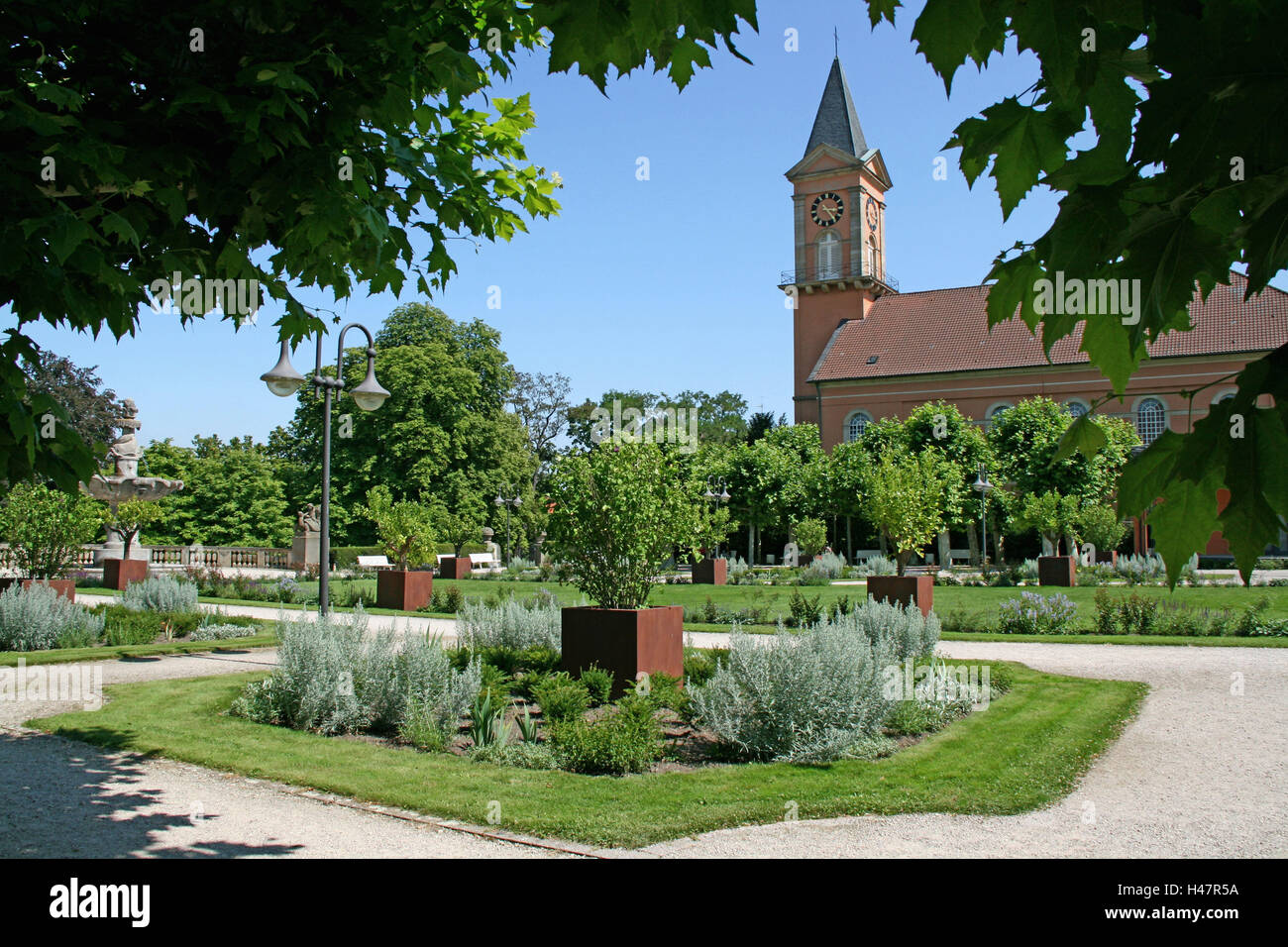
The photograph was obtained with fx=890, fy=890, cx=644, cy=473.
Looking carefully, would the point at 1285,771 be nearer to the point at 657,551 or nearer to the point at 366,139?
the point at 657,551

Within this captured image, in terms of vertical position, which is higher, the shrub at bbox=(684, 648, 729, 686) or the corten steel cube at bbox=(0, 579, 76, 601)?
the corten steel cube at bbox=(0, 579, 76, 601)

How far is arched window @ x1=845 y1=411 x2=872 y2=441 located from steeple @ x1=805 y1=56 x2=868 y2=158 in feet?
59.2

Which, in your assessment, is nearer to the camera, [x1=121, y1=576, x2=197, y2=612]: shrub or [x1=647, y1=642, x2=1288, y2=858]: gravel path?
[x1=647, y1=642, x2=1288, y2=858]: gravel path

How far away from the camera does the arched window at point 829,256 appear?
6012 cm

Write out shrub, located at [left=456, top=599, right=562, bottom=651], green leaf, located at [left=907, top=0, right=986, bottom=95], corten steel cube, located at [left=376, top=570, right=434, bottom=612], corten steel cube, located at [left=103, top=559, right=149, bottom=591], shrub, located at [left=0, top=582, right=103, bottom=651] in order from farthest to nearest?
corten steel cube, located at [left=103, top=559, right=149, bottom=591]
corten steel cube, located at [left=376, top=570, right=434, bottom=612]
shrub, located at [left=0, top=582, right=103, bottom=651]
shrub, located at [left=456, top=599, right=562, bottom=651]
green leaf, located at [left=907, top=0, right=986, bottom=95]

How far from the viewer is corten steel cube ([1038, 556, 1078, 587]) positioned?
27281 millimetres

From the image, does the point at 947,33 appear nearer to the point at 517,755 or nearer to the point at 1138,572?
the point at 517,755

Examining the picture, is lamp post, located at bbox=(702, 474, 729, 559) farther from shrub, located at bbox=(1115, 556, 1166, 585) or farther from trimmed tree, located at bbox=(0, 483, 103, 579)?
trimmed tree, located at bbox=(0, 483, 103, 579)

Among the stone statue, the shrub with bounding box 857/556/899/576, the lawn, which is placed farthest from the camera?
the stone statue

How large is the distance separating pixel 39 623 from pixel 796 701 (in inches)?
501

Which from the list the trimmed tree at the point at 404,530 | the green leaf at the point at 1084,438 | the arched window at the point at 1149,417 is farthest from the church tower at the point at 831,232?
the green leaf at the point at 1084,438

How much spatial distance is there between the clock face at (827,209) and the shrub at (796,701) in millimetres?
56394

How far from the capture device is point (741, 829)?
5.38 m

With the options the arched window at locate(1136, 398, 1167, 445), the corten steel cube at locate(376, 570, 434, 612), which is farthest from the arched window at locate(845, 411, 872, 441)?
the corten steel cube at locate(376, 570, 434, 612)
